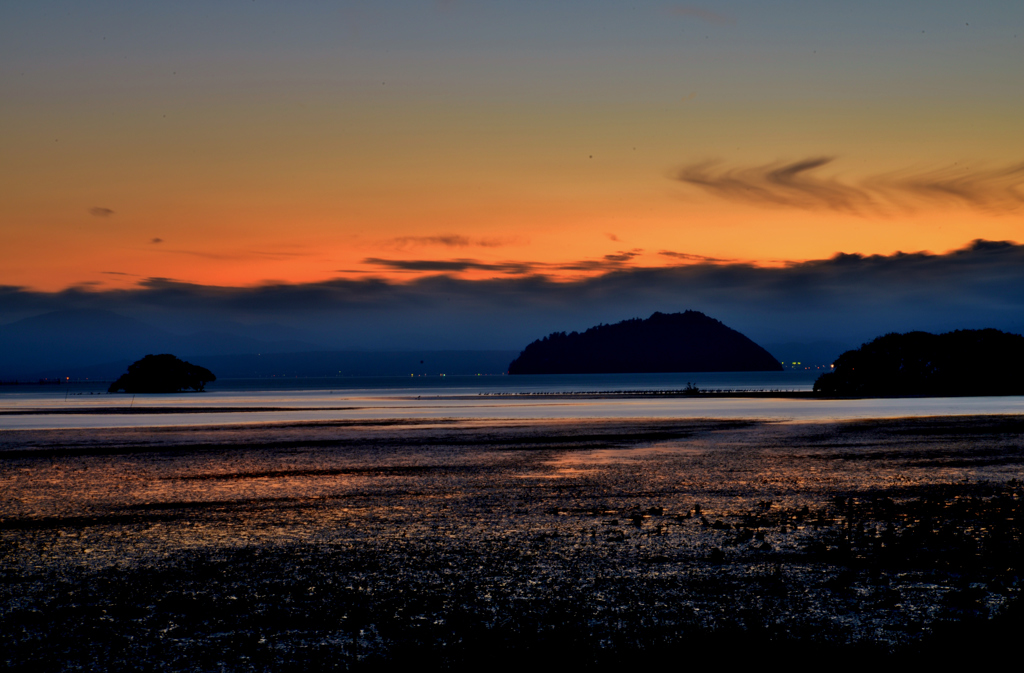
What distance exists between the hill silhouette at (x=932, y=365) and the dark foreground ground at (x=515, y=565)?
103512 millimetres

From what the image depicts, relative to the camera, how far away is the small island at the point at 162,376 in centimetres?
18650

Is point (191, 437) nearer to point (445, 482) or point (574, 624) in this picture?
point (445, 482)

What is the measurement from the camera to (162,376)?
18875cm

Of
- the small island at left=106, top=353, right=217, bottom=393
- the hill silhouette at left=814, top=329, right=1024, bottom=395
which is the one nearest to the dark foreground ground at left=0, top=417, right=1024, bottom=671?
the hill silhouette at left=814, top=329, right=1024, bottom=395

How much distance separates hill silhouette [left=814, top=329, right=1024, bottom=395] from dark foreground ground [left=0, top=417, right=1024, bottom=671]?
104 m

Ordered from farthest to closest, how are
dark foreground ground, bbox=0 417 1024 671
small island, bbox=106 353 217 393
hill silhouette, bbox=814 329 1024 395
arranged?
small island, bbox=106 353 217 393, hill silhouette, bbox=814 329 1024 395, dark foreground ground, bbox=0 417 1024 671

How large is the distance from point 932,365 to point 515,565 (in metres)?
131

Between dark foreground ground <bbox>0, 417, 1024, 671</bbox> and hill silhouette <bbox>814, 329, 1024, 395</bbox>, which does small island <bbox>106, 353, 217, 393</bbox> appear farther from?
dark foreground ground <bbox>0, 417, 1024, 671</bbox>

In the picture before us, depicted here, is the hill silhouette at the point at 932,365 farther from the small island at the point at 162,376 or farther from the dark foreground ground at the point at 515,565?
the small island at the point at 162,376

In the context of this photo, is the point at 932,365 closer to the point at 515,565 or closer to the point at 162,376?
the point at 515,565

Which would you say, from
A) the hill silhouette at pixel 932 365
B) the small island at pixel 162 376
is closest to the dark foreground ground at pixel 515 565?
the hill silhouette at pixel 932 365

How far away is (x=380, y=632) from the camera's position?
10.2m

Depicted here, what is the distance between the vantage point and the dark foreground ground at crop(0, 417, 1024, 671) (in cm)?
955

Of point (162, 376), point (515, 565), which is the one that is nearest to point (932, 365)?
point (515, 565)
